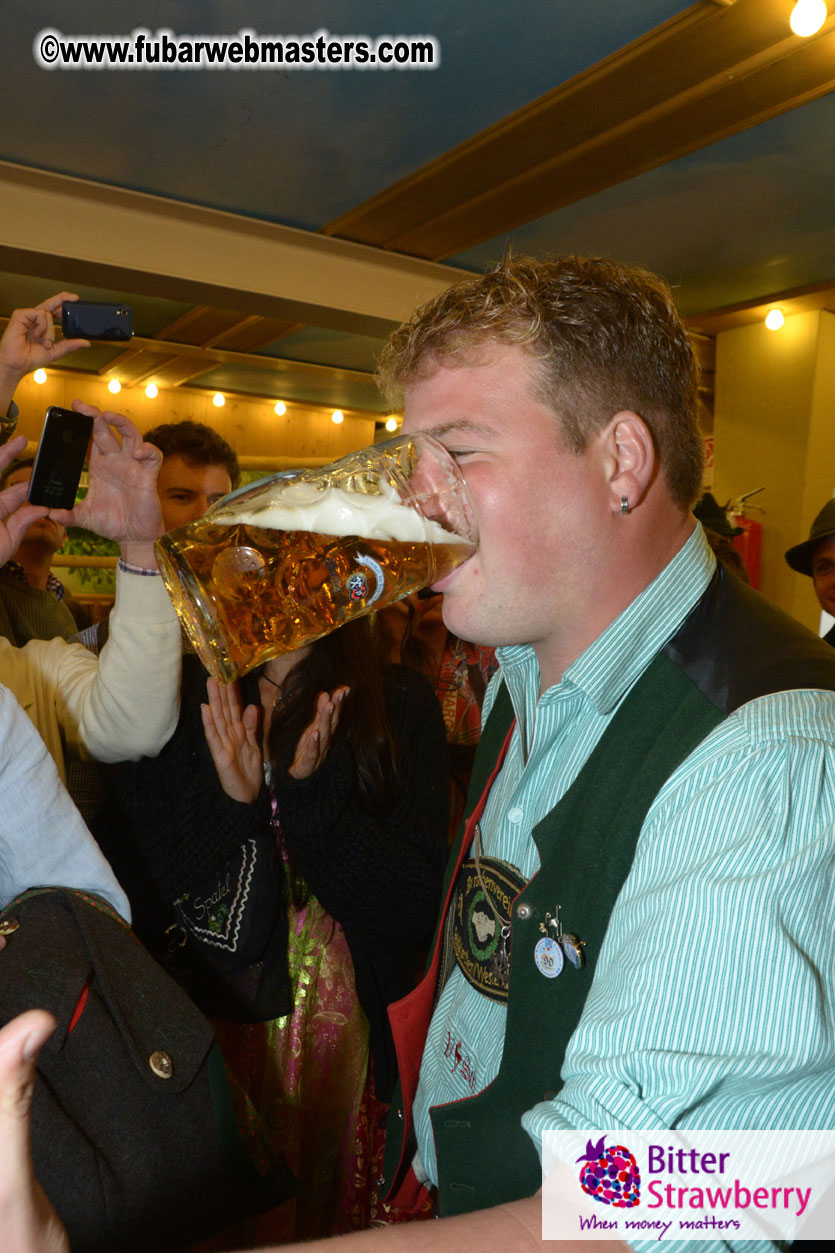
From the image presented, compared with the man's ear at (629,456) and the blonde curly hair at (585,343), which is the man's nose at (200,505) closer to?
the blonde curly hair at (585,343)

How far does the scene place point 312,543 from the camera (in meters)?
0.83

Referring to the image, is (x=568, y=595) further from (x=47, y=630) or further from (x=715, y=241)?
(x=715, y=241)

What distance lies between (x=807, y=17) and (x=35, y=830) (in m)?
2.88

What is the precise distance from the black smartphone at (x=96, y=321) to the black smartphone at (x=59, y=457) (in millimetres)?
129

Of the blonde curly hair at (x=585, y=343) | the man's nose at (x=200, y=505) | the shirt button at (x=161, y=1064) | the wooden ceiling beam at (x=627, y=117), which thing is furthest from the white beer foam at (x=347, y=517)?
the wooden ceiling beam at (x=627, y=117)

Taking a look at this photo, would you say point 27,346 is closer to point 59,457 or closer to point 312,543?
point 59,457

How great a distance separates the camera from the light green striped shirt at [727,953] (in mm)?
536

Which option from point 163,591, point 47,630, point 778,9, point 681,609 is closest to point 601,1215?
point 681,609

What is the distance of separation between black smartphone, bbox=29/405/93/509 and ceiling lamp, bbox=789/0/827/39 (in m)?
2.35

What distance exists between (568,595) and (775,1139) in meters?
0.45

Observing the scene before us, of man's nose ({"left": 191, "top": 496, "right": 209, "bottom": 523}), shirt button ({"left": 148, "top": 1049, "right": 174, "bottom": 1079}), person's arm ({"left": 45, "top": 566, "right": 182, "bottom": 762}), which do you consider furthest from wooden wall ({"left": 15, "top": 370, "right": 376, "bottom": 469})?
shirt button ({"left": 148, "top": 1049, "right": 174, "bottom": 1079})

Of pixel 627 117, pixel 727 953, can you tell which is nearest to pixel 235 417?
pixel 627 117

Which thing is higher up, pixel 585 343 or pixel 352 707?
pixel 585 343

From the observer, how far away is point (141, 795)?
146cm
